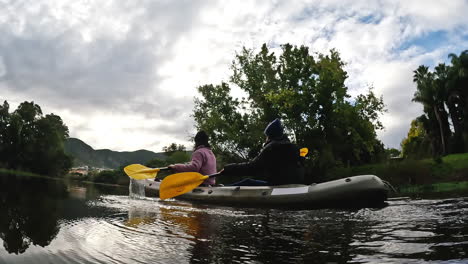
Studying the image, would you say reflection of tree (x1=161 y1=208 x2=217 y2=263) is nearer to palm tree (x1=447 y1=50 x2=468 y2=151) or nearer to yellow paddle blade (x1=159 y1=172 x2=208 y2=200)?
yellow paddle blade (x1=159 y1=172 x2=208 y2=200)

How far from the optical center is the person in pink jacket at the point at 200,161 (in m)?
8.59

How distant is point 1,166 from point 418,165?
5273 centimetres

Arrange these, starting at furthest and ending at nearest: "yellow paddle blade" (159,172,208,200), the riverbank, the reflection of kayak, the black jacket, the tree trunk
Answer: the tree trunk → the riverbank → "yellow paddle blade" (159,172,208,200) → the black jacket → the reflection of kayak

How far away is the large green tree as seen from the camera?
24.1m

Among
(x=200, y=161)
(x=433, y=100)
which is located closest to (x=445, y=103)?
(x=433, y=100)

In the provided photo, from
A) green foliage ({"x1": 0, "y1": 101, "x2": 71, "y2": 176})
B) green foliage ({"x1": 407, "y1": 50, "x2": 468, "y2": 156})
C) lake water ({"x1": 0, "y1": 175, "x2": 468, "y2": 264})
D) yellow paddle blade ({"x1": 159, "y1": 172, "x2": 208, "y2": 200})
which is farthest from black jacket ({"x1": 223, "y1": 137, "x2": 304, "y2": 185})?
green foliage ({"x1": 0, "y1": 101, "x2": 71, "y2": 176})

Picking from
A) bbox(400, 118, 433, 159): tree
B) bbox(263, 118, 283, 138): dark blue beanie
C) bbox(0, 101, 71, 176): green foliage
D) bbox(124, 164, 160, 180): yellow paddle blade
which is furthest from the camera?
bbox(0, 101, 71, 176): green foliage

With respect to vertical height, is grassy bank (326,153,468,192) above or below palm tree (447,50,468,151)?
below

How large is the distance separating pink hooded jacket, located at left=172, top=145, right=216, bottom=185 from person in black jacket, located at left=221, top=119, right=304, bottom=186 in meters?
1.69

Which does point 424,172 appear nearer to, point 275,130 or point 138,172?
point 275,130

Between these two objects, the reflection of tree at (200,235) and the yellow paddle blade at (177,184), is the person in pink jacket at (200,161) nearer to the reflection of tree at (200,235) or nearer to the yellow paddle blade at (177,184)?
the yellow paddle blade at (177,184)

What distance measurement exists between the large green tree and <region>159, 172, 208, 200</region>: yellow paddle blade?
1720 cm

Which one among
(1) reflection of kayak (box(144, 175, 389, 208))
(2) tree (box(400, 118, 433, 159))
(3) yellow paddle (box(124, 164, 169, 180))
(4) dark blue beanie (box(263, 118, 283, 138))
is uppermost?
(2) tree (box(400, 118, 433, 159))

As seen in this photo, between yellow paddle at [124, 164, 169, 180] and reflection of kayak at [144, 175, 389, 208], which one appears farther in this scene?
yellow paddle at [124, 164, 169, 180]
